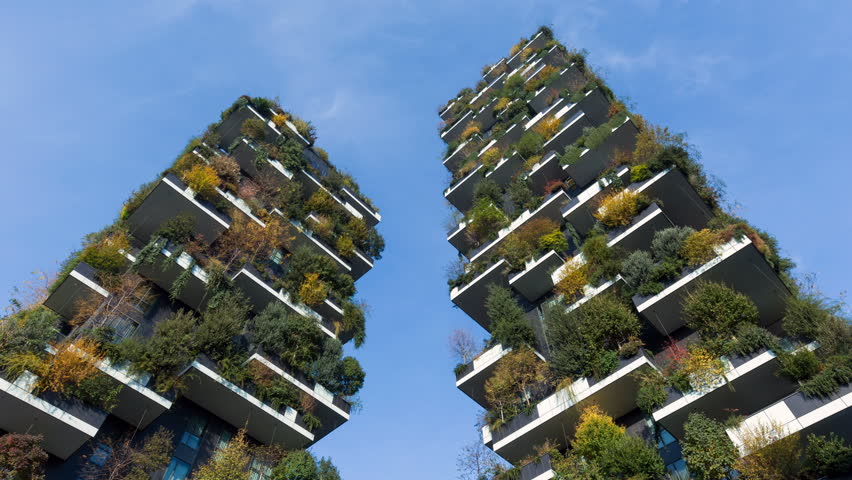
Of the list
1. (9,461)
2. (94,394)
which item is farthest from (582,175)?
(9,461)

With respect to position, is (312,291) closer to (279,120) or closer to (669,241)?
(279,120)

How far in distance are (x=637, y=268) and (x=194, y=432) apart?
18.4 m

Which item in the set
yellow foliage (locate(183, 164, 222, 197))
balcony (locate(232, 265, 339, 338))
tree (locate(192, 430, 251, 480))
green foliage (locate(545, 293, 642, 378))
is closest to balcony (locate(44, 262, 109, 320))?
balcony (locate(232, 265, 339, 338))

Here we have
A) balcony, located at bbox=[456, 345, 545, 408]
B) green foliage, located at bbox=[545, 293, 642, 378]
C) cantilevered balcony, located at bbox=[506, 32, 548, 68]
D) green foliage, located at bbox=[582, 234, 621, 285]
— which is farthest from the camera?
cantilevered balcony, located at bbox=[506, 32, 548, 68]

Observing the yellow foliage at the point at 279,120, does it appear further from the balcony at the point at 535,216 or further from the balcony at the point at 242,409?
the balcony at the point at 242,409

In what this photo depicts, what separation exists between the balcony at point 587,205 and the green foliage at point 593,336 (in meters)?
6.14

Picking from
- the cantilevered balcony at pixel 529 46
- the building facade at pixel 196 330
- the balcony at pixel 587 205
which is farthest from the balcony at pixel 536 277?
the cantilevered balcony at pixel 529 46

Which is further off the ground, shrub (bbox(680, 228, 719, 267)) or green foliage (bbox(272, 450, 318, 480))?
shrub (bbox(680, 228, 719, 267))

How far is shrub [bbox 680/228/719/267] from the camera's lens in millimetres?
17938

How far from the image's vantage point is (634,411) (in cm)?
1877

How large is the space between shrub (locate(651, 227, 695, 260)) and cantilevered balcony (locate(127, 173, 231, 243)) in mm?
19082

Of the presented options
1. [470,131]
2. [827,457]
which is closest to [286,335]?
[827,457]

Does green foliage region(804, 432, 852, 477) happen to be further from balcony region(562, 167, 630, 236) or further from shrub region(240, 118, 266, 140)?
shrub region(240, 118, 266, 140)

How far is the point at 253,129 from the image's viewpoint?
3195cm
